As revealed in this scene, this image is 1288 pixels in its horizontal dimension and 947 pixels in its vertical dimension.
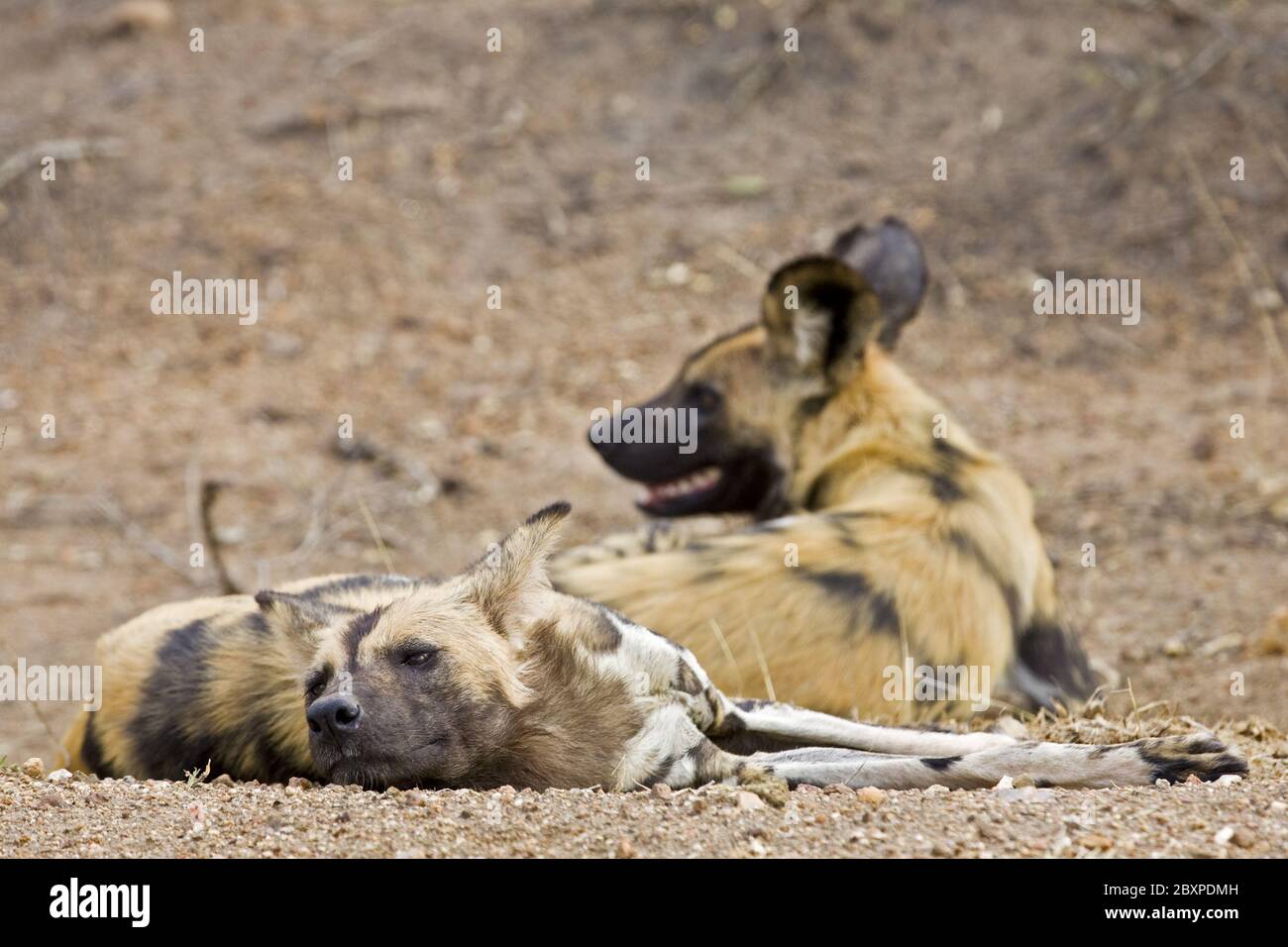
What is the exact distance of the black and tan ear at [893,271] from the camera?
450 centimetres

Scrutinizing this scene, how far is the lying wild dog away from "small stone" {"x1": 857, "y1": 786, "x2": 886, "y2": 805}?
0.18 metres

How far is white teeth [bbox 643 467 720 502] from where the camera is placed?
→ 4.34 meters

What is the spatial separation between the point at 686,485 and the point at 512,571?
71.0 inches

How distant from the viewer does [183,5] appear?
28.1 feet

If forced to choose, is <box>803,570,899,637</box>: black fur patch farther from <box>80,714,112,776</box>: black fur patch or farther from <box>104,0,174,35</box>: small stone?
<box>104,0,174,35</box>: small stone

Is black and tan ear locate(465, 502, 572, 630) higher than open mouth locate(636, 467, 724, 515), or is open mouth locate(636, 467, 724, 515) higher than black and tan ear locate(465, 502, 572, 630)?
open mouth locate(636, 467, 724, 515)

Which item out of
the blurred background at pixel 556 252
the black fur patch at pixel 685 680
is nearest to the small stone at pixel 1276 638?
the blurred background at pixel 556 252

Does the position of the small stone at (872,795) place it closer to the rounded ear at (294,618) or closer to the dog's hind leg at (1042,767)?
Result: the dog's hind leg at (1042,767)

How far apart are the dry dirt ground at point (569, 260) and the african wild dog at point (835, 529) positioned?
0.53 meters

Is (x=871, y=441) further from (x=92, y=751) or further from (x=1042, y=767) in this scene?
(x=92, y=751)

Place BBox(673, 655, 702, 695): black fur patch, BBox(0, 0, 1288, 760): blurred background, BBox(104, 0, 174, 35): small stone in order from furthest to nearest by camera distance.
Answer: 1. BBox(104, 0, 174, 35): small stone
2. BBox(0, 0, 1288, 760): blurred background
3. BBox(673, 655, 702, 695): black fur patch

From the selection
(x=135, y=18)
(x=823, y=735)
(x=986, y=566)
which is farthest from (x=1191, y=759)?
(x=135, y=18)

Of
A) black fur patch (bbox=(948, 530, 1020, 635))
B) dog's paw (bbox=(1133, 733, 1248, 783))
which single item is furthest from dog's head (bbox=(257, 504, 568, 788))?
black fur patch (bbox=(948, 530, 1020, 635))

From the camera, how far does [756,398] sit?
4219 mm
